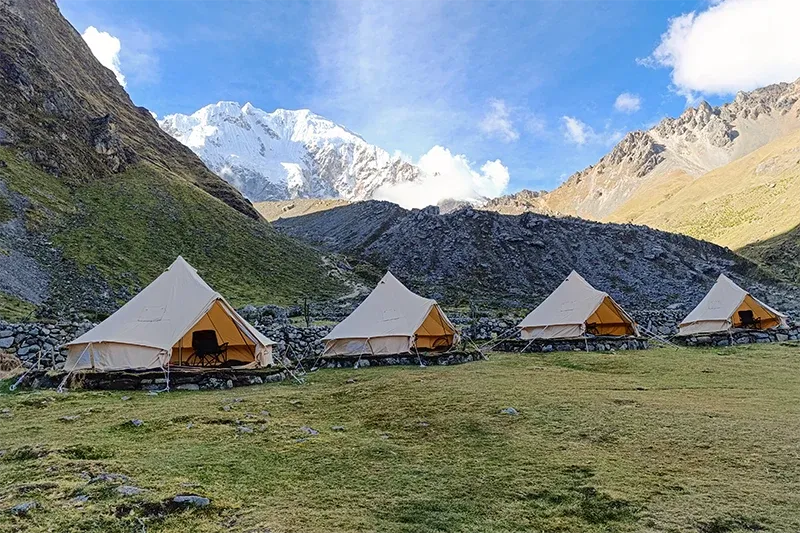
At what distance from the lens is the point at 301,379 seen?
17.0m

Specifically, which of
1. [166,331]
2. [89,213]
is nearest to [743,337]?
[166,331]

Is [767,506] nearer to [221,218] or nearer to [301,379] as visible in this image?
[301,379]

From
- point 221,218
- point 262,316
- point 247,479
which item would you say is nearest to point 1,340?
point 247,479

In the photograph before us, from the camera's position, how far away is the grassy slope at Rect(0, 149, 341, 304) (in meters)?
46.6

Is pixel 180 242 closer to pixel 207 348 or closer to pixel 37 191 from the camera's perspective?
pixel 37 191

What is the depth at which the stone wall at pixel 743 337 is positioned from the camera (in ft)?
85.1

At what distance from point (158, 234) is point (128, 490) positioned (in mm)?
54521

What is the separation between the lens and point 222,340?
19.9m

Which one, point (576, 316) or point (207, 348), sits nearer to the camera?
point (207, 348)

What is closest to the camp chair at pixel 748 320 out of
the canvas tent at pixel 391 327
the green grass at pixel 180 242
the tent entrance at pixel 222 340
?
the canvas tent at pixel 391 327

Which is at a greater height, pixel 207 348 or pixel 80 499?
pixel 207 348

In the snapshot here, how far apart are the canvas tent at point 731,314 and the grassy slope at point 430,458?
1622 centimetres

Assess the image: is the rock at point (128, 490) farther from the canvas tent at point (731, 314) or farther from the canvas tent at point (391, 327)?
the canvas tent at point (731, 314)

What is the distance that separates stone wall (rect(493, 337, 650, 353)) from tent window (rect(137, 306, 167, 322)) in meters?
15.3
